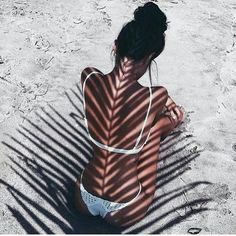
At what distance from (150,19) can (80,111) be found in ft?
5.06

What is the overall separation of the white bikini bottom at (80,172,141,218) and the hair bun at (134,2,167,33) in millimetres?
1087

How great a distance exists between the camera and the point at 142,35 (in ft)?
7.97

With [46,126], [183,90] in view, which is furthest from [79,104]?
[183,90]

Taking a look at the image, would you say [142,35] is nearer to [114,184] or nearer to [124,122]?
[124,122]

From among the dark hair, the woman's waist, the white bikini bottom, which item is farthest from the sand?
the dark hair

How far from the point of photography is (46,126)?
3617 millimetres

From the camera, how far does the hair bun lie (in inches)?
97.0

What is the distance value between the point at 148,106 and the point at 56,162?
3.66 ft

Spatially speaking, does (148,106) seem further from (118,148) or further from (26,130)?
(26,130)

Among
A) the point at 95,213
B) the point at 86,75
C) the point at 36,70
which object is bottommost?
the point at 95,213

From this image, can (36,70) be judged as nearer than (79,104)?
No

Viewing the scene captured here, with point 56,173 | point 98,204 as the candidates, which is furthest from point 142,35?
point 56,173

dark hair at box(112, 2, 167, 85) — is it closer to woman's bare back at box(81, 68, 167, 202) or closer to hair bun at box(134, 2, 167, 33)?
hair bun at box(134, 2, 167, 33)

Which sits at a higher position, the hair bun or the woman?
the hair bun
